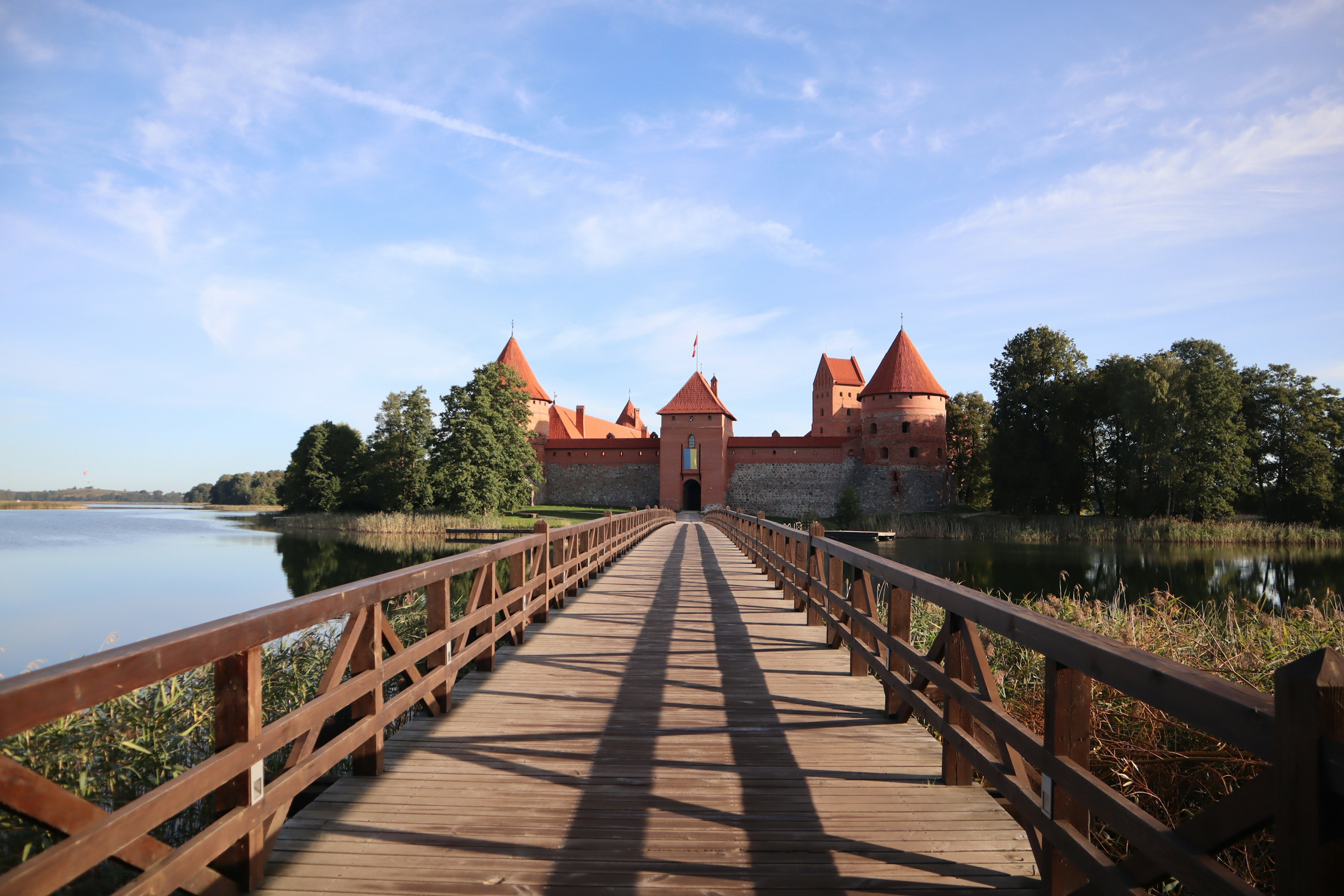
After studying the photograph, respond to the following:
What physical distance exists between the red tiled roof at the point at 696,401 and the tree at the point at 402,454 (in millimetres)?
13088

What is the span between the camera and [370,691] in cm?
273

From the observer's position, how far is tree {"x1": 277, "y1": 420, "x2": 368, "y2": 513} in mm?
38469

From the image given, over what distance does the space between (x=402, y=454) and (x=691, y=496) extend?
16.1 metres

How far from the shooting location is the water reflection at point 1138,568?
15867 millimetres

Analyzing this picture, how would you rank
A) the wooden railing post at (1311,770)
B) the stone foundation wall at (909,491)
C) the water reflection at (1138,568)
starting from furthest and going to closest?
the stone foundation wall at (909,491) < the water reflection at (1138,568) < the wooden railing post at (1311,770)

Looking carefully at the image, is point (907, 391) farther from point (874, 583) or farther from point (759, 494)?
point (874, 583)

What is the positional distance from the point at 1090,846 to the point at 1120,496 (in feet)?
122

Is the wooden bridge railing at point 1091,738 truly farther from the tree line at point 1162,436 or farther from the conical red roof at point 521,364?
the conical red roof at point 521,364

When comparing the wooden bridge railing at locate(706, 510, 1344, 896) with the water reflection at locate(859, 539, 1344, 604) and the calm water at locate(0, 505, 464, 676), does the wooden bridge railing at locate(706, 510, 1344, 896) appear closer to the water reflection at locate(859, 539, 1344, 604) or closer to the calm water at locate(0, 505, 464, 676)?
the calm water at locate(0, 505, 464, 676)

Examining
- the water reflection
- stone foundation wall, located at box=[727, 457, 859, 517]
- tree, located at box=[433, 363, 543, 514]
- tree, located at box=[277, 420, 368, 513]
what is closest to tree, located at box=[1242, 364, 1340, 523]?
the water reflection

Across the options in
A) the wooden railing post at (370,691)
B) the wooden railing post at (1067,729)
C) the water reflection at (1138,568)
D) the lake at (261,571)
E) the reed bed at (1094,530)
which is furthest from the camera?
the reed bed at (1094,530)

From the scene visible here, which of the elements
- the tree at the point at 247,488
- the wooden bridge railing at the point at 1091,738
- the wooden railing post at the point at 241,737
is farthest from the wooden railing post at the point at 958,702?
the tree at the point at 247,488

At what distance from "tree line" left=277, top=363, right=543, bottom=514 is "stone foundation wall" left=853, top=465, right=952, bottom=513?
61.0 feet

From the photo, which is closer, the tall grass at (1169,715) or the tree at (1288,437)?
the tall grass at (1169,715)
